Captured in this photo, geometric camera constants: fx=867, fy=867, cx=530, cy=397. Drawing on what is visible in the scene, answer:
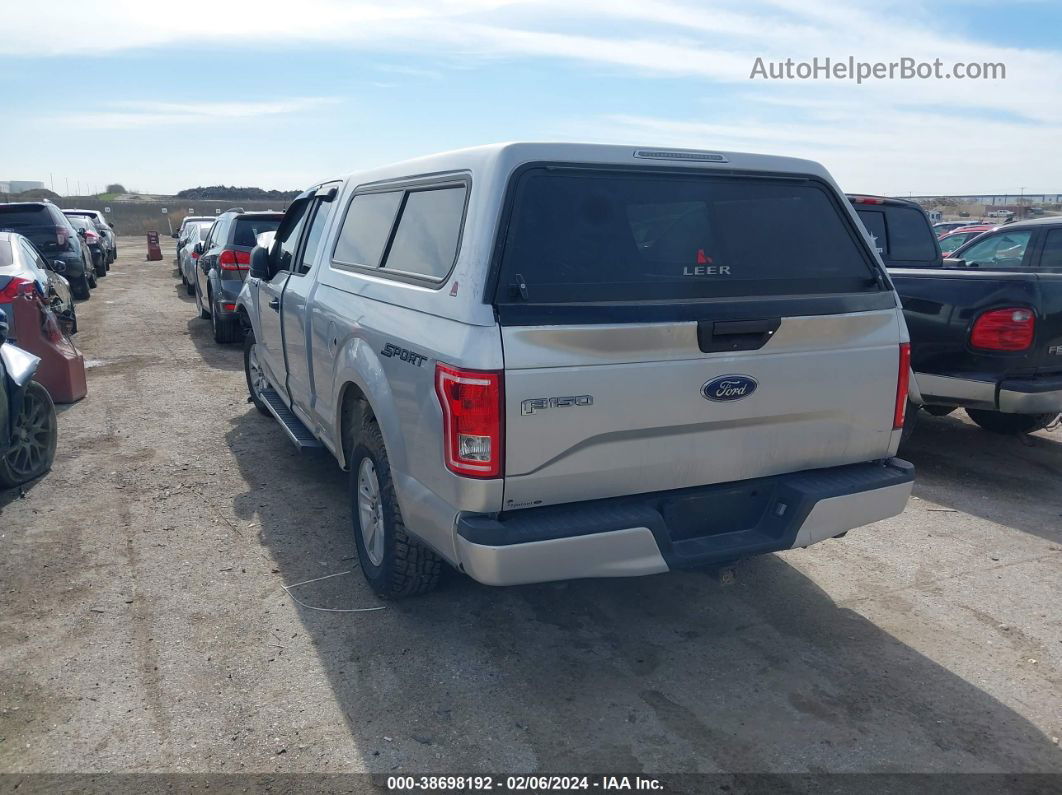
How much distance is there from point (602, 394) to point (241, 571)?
249cm

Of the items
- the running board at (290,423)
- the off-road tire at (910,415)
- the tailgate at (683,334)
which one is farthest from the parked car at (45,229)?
the tailgate at (683,334)

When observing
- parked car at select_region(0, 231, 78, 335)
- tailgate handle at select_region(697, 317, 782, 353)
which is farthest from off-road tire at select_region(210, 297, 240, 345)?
tailgate handle at select_region(697, 317, 782, 353)

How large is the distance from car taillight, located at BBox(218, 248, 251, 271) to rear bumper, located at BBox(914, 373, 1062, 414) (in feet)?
26.8

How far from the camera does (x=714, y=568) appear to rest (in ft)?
12.3

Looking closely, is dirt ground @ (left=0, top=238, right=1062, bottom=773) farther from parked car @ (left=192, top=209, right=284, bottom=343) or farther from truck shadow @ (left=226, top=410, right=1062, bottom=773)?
parked car @ (left=192, top=209, right=284, bottom=343)

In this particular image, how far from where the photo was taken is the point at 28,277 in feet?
25.3

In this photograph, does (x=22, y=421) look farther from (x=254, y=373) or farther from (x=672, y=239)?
(x=672, y=239)

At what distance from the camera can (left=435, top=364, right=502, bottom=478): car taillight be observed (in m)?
3.12

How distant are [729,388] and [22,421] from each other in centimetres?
492

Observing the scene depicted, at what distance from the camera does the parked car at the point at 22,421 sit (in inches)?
216

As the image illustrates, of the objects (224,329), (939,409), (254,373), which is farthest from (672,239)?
(224,329)

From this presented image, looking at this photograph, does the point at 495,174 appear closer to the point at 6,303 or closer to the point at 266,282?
the point at 266,282

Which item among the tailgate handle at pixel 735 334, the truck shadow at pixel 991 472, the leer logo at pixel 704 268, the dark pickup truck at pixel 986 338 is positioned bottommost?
the truck shadow at pixel 991 472

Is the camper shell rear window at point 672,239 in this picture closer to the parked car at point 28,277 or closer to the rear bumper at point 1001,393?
the rear bumper at point 1001,393
